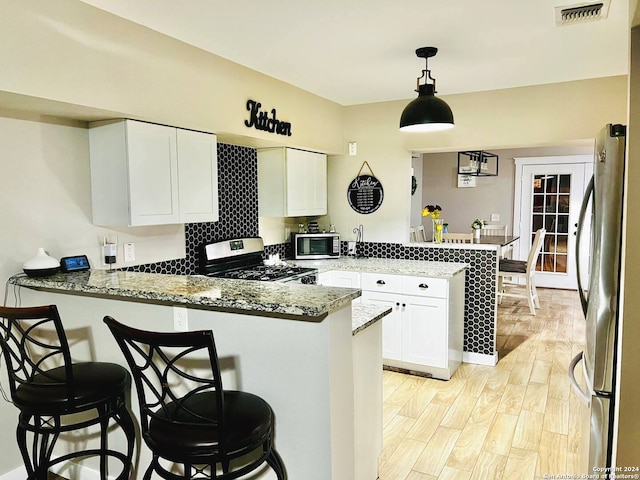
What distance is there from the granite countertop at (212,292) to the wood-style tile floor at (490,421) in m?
1.29

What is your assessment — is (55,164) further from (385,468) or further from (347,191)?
(347,191)

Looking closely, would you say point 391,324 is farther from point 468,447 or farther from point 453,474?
point 453,474

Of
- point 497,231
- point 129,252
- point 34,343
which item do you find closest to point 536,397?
point 129,252

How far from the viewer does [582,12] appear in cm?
236

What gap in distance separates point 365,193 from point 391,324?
1378 mm

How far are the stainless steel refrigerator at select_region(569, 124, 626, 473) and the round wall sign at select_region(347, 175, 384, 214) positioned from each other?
2.75 meters

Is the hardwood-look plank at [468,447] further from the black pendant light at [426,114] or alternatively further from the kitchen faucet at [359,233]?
the kitchen faucet at [359,233]

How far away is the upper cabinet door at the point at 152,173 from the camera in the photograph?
103 inches

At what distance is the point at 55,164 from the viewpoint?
2527 millimetres

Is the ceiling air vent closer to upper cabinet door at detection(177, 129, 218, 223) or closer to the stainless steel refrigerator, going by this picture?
the stainless steel refrigerator

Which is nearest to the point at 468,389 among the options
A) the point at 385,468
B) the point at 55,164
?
the point at 385,468

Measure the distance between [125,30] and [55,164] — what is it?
811 mm

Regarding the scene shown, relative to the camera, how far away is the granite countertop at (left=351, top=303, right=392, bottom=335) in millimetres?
2139

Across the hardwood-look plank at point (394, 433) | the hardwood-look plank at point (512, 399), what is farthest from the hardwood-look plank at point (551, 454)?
the hardwood-look plank at point (394, 433)
